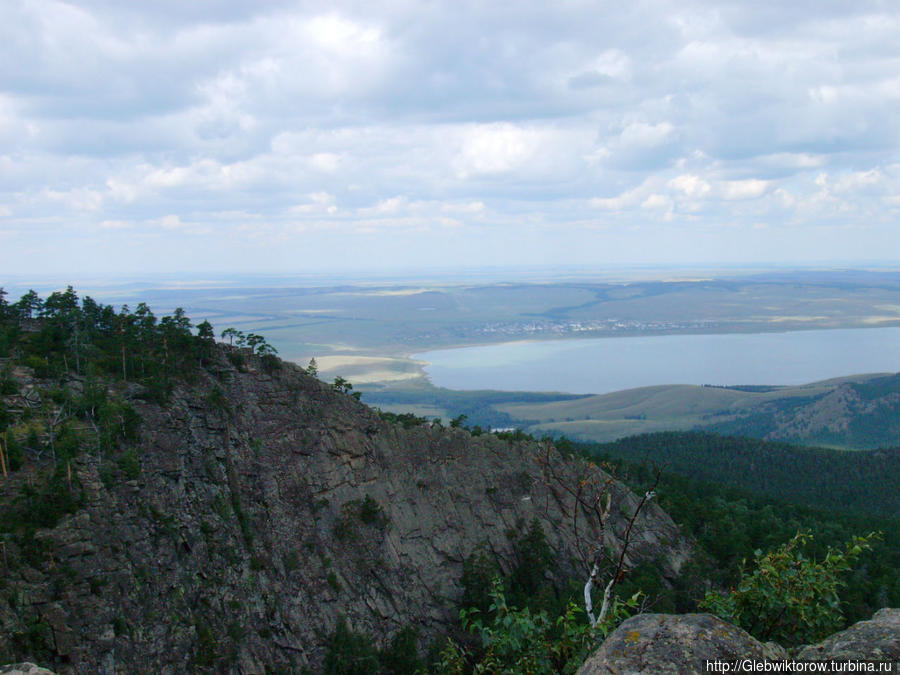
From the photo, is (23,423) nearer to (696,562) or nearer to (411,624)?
(411,624)

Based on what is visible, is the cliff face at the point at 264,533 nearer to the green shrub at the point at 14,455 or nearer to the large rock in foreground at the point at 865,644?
the green shrub at the point at 14,455

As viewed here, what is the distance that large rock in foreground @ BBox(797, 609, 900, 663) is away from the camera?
674 centimetres

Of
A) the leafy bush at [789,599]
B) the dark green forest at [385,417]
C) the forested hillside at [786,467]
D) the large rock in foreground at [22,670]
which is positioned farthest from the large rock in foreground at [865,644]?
the forested hillside at [786,467]

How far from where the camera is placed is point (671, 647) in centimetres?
672

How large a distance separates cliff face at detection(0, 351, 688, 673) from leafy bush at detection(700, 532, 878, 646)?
519 centimetres

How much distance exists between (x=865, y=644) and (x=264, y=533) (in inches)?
971

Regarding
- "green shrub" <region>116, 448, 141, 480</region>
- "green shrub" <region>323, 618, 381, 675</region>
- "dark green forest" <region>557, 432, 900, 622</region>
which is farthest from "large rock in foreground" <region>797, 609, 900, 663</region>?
"green shrub" <region>116, 448, 141, 480</region>

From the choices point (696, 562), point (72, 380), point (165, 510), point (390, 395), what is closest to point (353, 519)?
point (165, 510)

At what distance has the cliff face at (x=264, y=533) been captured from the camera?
18.9 metres

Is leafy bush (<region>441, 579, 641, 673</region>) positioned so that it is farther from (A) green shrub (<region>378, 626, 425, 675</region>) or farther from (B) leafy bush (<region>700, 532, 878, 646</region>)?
(A) green shrub (<region>378, 626, 425, 675</region>)

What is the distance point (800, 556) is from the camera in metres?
8.79

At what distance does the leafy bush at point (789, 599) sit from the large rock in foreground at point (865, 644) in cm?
76

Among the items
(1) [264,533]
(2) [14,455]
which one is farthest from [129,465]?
(1) [264,533]

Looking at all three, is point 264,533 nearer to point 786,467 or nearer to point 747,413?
point 786,467
